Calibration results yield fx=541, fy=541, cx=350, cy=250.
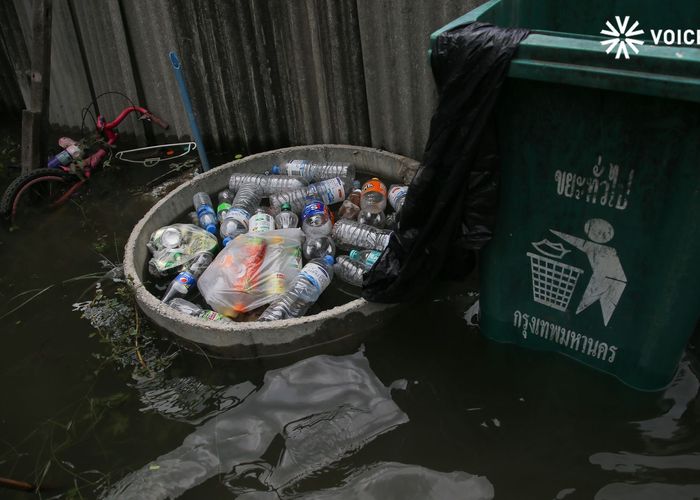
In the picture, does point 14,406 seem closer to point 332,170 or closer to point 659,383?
point 332,170

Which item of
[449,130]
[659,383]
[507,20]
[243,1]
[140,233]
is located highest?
[243,1]

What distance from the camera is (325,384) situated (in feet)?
9.18

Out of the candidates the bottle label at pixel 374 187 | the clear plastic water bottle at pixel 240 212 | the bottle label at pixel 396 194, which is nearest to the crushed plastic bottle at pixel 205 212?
the clear plastic water bottle at pixel 240 212

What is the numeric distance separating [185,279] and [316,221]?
3.16 feet

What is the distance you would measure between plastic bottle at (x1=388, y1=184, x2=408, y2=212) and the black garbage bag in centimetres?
107

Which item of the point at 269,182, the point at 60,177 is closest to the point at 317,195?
the point at 269,182

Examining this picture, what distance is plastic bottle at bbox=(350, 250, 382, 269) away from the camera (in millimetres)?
3406

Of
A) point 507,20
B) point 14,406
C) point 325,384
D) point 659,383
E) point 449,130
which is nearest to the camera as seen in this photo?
point 449,130

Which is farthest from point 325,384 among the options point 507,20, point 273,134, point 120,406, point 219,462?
point 273,134

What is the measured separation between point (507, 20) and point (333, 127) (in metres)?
2.19

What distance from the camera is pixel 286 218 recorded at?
13.0ft

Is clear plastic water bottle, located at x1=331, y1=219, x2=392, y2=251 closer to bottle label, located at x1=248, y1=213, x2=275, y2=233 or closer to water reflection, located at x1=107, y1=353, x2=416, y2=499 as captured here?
bottle label, located at x1=248, y1=213, x2=275, y2=233

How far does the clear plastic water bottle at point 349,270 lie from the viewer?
345 centimetres

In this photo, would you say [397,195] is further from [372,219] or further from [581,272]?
[581,272]
